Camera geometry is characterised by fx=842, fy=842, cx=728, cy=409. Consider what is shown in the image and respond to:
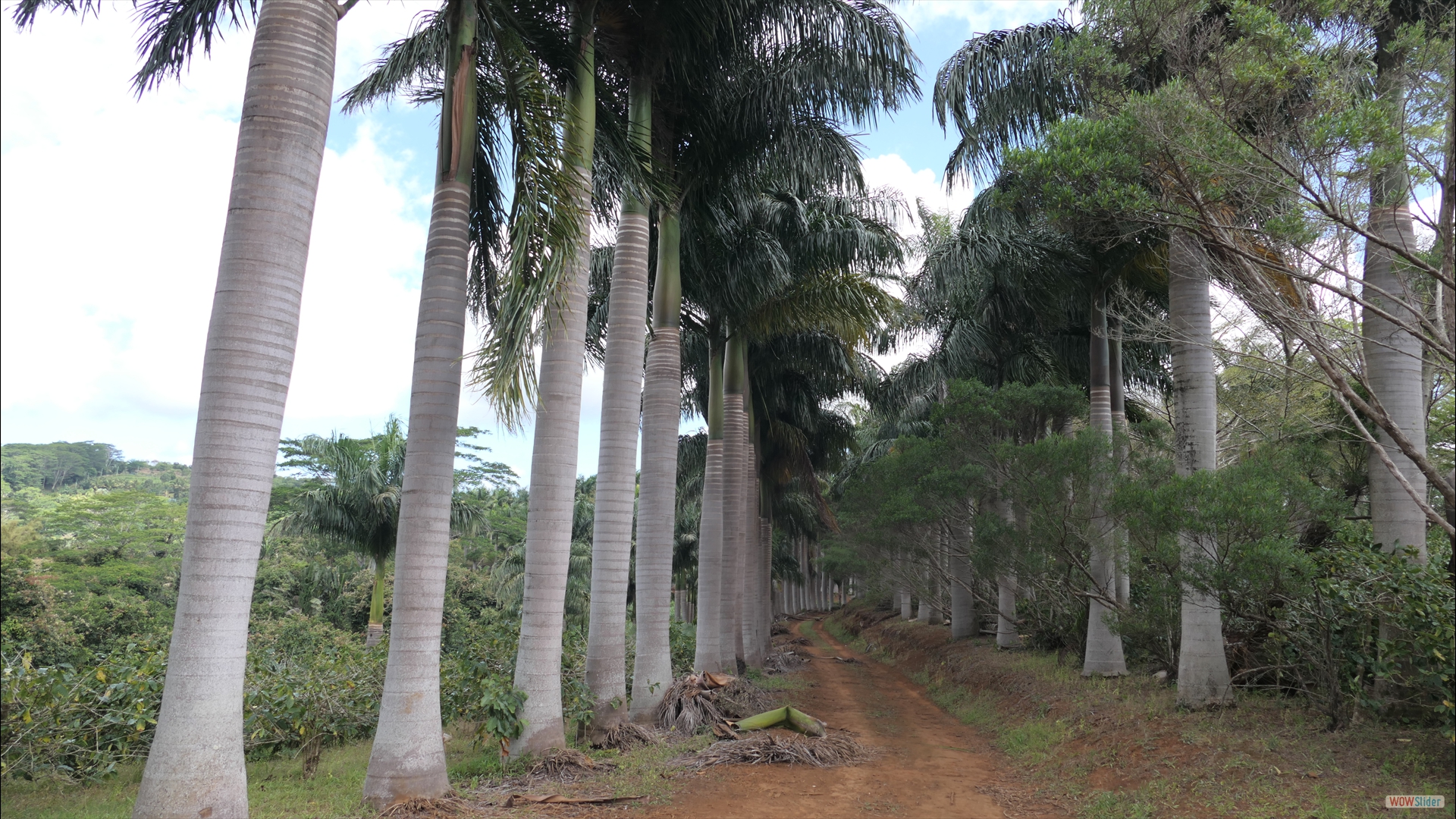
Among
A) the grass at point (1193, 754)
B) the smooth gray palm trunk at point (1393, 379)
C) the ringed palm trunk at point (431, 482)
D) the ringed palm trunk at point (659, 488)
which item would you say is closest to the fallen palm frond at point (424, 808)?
the ringed palm trunk at point (431, 482)

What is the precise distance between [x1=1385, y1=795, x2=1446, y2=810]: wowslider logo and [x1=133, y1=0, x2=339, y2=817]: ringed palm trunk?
8441mm

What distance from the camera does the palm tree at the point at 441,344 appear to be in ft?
24.2

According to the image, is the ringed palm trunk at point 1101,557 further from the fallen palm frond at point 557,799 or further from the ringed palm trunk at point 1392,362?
the fallen palm frond at point 557,799

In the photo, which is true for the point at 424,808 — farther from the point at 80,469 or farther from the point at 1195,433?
the point at 80,469

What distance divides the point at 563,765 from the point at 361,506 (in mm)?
17137

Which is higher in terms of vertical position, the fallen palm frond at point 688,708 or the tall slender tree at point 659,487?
the tall slender tree at point 659,487

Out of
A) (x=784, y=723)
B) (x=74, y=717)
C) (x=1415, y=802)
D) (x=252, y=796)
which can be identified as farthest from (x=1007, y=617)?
(x=74, y=717)

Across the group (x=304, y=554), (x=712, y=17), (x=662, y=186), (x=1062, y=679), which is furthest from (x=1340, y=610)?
(x=304, y=554)

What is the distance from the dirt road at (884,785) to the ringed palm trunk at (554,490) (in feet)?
5.92

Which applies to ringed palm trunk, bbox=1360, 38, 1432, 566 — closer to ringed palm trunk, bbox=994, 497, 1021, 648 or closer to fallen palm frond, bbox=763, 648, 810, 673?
ringed palm trunk, bbox=994, 497, 1021, 648

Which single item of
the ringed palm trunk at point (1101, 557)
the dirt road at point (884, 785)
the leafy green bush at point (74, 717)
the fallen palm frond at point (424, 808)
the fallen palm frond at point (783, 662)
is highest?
the ringed palm trunk at point (1101, 557)

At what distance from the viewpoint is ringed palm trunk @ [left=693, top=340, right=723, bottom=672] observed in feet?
53.9

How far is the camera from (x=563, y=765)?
894 cm

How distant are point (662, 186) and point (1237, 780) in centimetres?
907
